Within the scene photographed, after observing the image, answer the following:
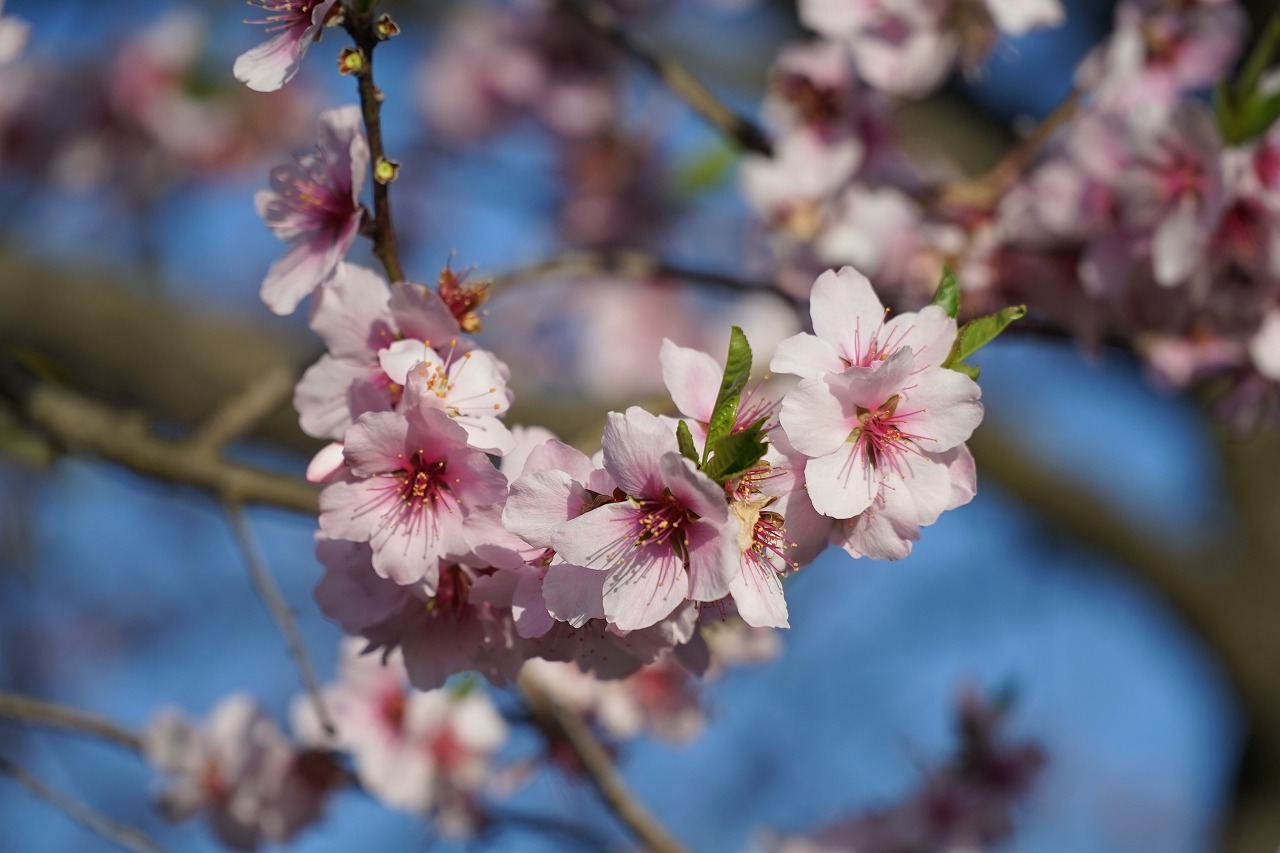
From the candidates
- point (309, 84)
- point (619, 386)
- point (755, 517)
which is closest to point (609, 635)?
point (755, 517)

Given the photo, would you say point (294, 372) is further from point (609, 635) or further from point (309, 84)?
point (309, 84)

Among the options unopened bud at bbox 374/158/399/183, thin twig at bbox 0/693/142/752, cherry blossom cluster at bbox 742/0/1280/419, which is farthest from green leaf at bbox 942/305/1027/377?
thin twig at bbox 0/693/142/752

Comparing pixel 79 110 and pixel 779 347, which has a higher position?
pixel 779 347

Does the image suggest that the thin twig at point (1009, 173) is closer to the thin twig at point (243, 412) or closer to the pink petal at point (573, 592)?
the thin twig at point (243, 412)

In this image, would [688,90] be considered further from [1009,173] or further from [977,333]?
[977,333]

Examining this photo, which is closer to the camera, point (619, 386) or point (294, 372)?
point (294, 372)

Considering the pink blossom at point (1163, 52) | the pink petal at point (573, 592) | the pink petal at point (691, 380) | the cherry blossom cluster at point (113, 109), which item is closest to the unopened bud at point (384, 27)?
the pink petal at point (691, 380)

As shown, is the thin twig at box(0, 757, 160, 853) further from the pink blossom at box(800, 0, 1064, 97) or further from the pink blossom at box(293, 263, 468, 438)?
the pink blossom at box(800, 0, 1064, 97)
